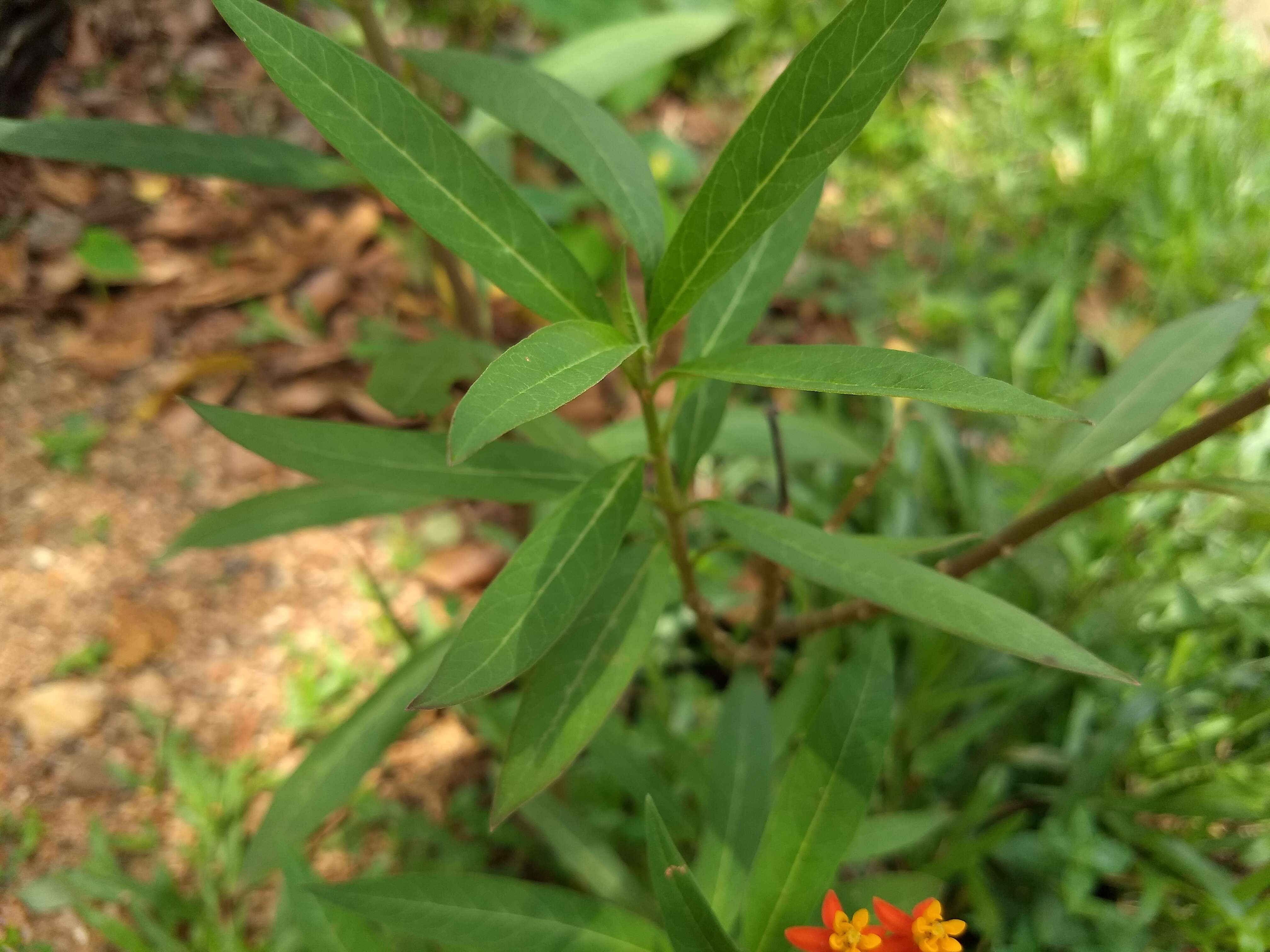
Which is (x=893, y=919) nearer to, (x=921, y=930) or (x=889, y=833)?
(x=921, y=930)

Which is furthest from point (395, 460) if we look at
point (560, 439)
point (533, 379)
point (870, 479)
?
point (870, 479)

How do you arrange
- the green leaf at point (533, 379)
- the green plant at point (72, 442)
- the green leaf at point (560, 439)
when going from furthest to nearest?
the green plant at point (72, 442) < the green leaf at point (560, 439) < the green leaf at point (533, 379)

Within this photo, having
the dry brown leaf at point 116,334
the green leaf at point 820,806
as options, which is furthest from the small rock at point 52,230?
the green leaf at point 820,806

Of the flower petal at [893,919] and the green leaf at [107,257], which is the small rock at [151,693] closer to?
the green leaf at [107,257]

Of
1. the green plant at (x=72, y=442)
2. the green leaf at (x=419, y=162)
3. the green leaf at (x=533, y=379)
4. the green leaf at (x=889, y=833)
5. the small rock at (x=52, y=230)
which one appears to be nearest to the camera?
the green leaf at (x=533, y=379)

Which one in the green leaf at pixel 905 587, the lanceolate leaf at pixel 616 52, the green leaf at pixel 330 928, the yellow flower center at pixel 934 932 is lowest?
the green leaf at pixel 330 928

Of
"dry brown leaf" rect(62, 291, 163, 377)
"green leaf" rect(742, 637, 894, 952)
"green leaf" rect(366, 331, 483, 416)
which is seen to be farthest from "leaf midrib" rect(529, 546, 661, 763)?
"dry brown leaf" rect(62, 291, 163, 377)
